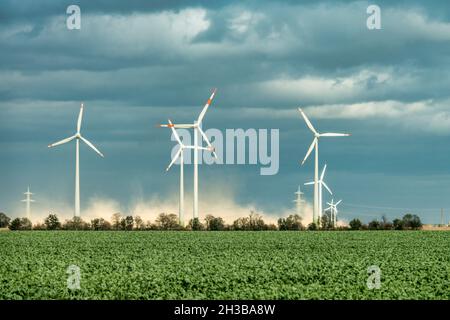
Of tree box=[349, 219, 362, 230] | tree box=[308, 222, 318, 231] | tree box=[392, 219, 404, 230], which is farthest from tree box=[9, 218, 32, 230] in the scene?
tree box=[392, 219, 404, 230]

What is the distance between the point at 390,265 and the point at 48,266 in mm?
20303

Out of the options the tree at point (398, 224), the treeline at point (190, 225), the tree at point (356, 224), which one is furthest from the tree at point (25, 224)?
the tree at point (398, 224)

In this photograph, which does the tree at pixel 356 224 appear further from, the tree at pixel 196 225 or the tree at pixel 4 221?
the tree at pixel 4 221

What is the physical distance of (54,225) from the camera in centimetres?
12025

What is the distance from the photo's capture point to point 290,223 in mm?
123500

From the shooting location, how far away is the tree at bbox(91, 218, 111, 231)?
120 m

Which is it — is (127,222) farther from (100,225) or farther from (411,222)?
(411,222)

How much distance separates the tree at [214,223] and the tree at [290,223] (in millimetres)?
8586

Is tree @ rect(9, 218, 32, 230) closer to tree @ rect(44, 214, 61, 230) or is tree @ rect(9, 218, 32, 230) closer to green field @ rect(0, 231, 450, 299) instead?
tree @ rect(44, 214, 61, 230)

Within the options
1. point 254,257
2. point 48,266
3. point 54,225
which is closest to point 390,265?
point 254,257

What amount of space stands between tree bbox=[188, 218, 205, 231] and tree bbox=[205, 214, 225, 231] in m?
3.25

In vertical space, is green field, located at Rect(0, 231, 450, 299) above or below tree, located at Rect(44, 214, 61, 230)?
below

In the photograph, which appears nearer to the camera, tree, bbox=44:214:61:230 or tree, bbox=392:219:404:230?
tree, bbox=44:214:61:230
